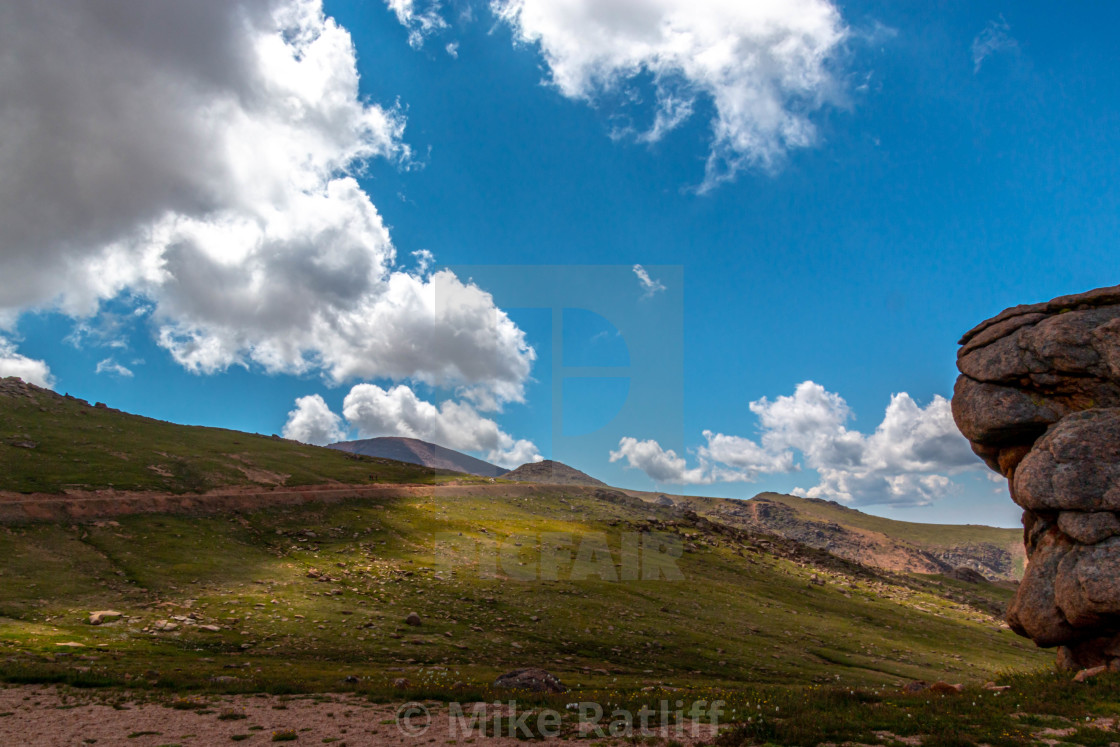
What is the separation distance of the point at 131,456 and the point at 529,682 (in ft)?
278

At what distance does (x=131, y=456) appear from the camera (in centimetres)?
8131

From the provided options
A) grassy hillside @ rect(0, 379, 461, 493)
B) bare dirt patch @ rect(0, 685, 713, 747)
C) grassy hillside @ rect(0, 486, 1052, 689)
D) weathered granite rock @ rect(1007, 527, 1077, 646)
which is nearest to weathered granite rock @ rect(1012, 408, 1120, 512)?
weathered granite rock @ rect(1007, 527, 1077, 646)

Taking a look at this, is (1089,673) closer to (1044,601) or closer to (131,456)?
(1044,601)

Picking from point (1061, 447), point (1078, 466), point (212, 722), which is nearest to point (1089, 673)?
point (1078, 466)

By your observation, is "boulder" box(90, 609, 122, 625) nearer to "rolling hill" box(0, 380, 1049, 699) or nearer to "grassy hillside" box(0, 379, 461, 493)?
"rolling hill" box(0, 380, 1049, 699)

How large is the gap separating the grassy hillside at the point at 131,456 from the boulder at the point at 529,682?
6313 cm

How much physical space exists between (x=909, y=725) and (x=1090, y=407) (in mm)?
24067

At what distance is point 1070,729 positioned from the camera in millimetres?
16734

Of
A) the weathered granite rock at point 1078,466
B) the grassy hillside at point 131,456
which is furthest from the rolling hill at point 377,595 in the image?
the weathered granite rock at point 1078,466

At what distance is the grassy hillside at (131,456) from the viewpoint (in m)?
67.2

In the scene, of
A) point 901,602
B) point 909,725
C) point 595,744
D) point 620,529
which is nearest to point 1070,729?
point 909,725

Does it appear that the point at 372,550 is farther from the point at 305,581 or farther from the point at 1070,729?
the point at 1070,729

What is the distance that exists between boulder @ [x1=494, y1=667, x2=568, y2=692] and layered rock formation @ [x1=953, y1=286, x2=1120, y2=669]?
26621 millimetres

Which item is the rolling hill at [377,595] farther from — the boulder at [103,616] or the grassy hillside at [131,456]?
the grassy hillside at [131,456]
